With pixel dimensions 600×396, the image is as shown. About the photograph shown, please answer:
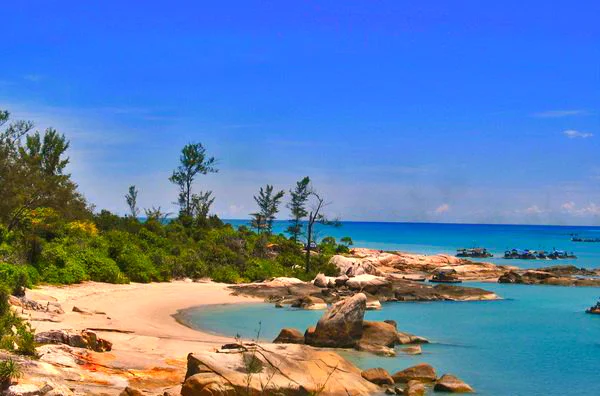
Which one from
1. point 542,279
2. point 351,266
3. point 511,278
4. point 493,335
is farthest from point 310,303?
point 542,279

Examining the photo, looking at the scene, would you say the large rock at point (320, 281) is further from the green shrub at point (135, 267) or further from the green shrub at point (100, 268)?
the green shrub at point (100, 268)

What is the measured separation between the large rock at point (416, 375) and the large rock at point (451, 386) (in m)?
0.47

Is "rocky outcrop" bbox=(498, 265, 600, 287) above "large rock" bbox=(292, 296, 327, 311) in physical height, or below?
above

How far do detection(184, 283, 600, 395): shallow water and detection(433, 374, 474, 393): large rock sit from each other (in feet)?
2.47

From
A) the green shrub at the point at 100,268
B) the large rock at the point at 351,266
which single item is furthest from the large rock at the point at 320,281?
the green shrub at the point at 100,268

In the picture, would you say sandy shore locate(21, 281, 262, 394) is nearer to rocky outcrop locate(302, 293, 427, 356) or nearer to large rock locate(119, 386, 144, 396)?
large rock locate(119, 386, 144, 396)

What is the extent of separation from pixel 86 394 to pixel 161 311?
15541mm

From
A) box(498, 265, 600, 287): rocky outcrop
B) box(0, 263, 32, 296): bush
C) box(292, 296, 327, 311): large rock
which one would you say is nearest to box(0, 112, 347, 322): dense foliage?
box(0, 263, 32, 296): bush

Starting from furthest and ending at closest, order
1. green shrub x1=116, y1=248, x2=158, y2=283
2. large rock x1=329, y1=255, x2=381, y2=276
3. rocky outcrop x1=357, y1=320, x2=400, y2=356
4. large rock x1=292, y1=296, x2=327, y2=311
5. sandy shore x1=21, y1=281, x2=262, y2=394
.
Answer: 1. large rock x1=329, y1=255, x2=381, y2=276
2. green shrub x1=116, y1=248, x2=158, y2=283
3. large rock x1=292, y1=296, x2=327, y2=311
4. rocky outcrop x1=357, y1=320, x2=400, y2=356
5. sandy shore x1=21, y1=281, x2=262, y2=394

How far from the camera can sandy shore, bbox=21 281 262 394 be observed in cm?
1438

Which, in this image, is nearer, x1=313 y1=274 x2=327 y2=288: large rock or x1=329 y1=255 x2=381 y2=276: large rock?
x1=313 y1=274 x2=327 y2=288: large rock

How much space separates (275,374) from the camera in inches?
527

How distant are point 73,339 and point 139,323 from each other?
7.74 metres

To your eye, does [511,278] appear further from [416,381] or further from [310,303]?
[416,381]
